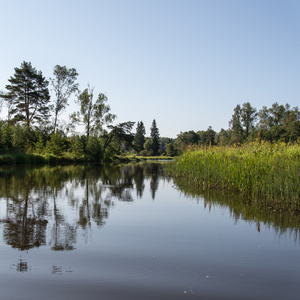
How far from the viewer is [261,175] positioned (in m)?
8.92

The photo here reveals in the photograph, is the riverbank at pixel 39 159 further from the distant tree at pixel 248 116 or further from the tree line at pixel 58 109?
the distant tree at pixel 248 116

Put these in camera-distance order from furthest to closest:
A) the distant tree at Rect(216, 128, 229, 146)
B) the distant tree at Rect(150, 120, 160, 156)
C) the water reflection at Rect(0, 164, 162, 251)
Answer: the distant tree at Rect(150, 120, 160, 156)
the distant tree at Rect(216, 128, 229, 146)
the water reflection at Rect(0, 164, 162, 251)

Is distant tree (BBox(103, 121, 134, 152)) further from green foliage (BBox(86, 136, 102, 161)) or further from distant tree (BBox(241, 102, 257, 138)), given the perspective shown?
distant tree (BBox(241, 102, 257, 138))

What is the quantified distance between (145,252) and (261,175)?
554cm

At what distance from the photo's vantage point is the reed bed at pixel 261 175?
7629 millimetres

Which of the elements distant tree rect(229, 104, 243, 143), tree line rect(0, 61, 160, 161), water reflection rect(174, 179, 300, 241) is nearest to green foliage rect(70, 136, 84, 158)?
tree line rect(0, 61, 160, 161)

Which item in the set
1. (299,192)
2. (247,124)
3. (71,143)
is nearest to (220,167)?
(299,192)

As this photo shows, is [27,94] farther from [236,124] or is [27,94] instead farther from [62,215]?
[236,124]

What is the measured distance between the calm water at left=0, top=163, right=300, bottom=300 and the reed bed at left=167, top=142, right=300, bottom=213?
67 cm

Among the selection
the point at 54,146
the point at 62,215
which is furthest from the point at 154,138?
the point at 62,215

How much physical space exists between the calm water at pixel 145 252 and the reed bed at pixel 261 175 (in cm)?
67

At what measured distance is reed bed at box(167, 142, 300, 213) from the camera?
7629 millimetres

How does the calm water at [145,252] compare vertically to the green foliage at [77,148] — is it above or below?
below

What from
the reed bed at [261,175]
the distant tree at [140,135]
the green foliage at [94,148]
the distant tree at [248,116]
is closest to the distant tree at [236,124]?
the distant tree at [248,116]
